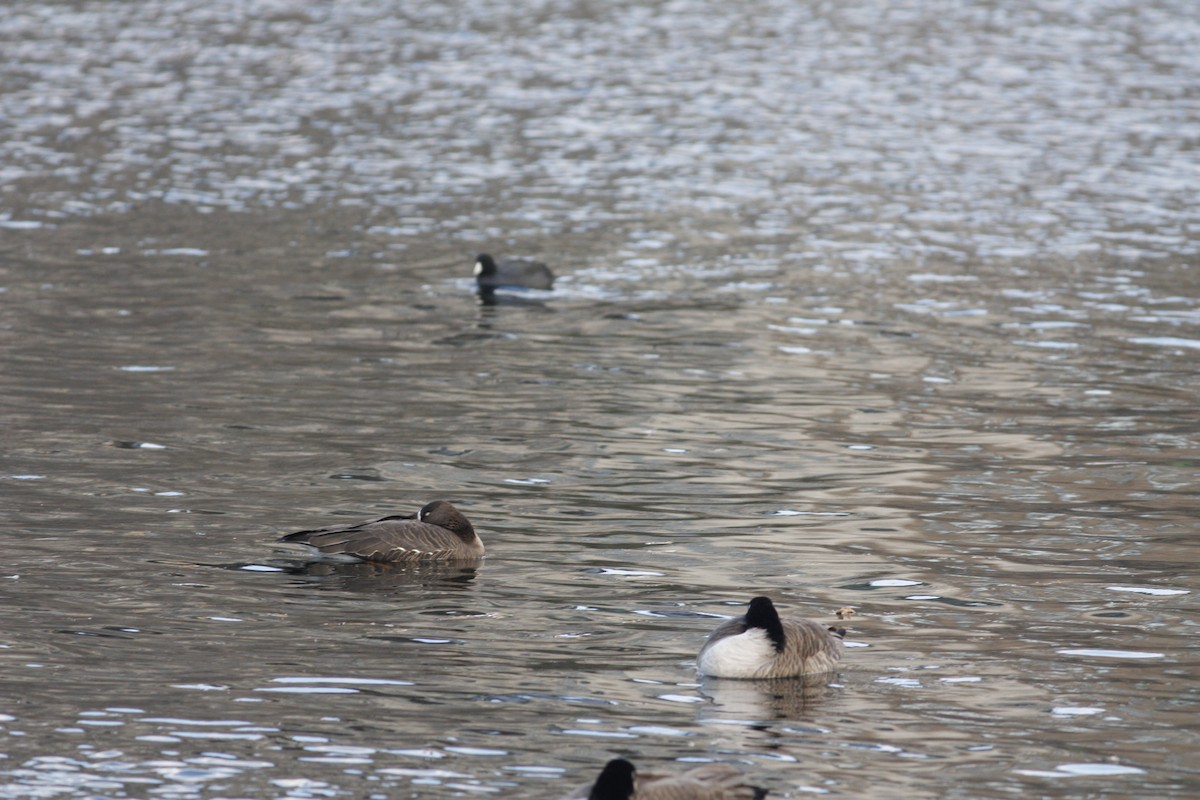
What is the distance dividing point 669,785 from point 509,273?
17.9 metres

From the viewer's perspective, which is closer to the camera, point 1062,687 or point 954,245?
point 1062,687

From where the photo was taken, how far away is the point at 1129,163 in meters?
38.9

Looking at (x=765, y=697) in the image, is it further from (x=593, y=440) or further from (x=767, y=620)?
(x=593, y=440)

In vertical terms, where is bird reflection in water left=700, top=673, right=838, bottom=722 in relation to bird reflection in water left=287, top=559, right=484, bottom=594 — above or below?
below

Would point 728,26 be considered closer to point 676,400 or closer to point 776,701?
point 676,400

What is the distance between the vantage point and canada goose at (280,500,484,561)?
14.7 m

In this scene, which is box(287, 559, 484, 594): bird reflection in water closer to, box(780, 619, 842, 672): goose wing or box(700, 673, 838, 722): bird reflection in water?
box(700, 673, 838, 722): bird reflection in water

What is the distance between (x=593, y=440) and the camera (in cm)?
1916

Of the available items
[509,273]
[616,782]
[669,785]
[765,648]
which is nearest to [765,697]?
[765,648]

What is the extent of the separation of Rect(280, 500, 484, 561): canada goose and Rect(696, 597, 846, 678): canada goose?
3.15 meters

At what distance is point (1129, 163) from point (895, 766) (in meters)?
30.8

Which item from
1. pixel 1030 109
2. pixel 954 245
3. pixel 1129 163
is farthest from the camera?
pixel 1030 109

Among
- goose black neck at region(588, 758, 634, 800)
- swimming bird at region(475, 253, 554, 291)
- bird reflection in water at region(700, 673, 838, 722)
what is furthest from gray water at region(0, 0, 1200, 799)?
goose black neck at region(588, 758, 634, 800)

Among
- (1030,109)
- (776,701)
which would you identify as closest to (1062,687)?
(776,701)
